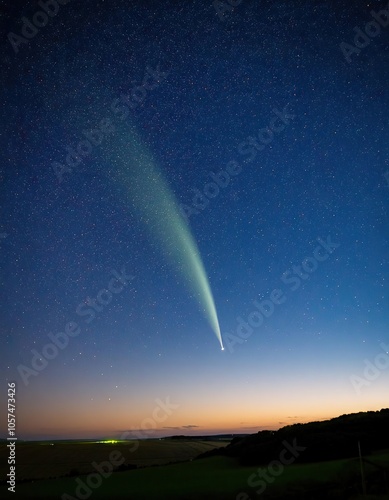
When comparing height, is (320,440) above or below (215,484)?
above

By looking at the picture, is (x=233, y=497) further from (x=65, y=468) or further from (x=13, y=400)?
(x=65, y=468)

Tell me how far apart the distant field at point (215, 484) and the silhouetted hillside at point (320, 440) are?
2.25 metres

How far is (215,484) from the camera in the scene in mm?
24578

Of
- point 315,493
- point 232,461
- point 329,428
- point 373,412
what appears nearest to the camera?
point 315,493

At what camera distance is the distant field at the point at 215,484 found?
22.0 metres

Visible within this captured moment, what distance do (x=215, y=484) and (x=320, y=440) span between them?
1181 centimetres

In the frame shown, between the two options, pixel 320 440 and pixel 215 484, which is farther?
pixel 320 440

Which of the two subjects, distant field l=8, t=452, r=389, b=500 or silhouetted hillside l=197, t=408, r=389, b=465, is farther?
silhouetted hillside l=197, t=408, r=389, b=465

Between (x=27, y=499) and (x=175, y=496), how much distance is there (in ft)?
26.8

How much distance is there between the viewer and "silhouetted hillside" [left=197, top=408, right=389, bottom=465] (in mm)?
31250

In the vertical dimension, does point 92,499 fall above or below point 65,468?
above

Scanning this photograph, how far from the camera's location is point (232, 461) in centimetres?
3434

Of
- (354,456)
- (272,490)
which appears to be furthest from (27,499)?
(354,456)

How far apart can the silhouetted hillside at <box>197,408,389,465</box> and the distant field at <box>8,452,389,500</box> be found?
88.5 inches
